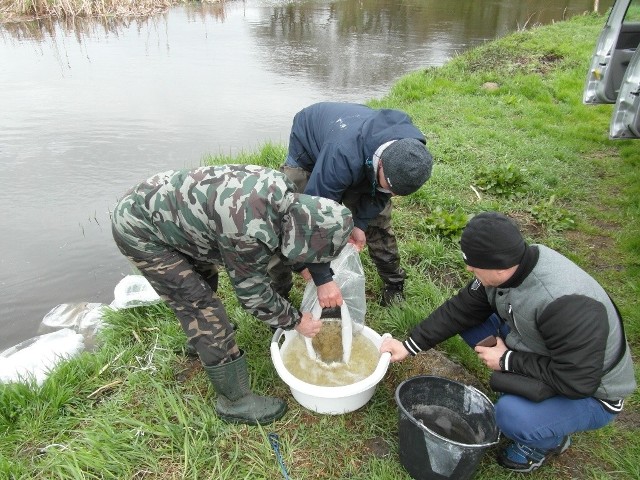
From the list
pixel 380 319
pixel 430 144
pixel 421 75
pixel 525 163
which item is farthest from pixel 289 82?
pixel 380 319

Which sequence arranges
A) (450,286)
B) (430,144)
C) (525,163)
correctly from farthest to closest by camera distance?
(430,144) → (525,163) → (450,286)

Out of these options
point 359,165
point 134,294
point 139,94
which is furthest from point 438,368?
point 139,94

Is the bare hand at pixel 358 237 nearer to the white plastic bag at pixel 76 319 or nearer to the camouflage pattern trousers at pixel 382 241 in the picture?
the camouflage pattern trousers at pixel 382 241

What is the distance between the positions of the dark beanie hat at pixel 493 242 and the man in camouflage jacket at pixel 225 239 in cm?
50

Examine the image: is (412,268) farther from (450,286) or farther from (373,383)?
(373,383)

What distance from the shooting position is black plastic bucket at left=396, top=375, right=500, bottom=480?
6.38 ft

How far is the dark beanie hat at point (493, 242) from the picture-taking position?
71.7 inches

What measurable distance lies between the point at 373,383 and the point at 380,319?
86 cm

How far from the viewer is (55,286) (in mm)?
3984

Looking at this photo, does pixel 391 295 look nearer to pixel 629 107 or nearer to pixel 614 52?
pixel 629 107

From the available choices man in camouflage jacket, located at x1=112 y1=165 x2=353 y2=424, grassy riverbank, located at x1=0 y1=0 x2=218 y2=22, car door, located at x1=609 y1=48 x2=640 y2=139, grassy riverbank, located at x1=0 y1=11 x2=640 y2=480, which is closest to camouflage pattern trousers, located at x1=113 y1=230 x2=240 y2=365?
man in camouflage jacket, located at x1=112 y1=165 x2=353 y2=424

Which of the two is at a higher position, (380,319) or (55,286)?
(380,319)

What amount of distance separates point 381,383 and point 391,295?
2.43ft

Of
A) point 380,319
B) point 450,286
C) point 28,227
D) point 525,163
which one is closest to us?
point 380,319
